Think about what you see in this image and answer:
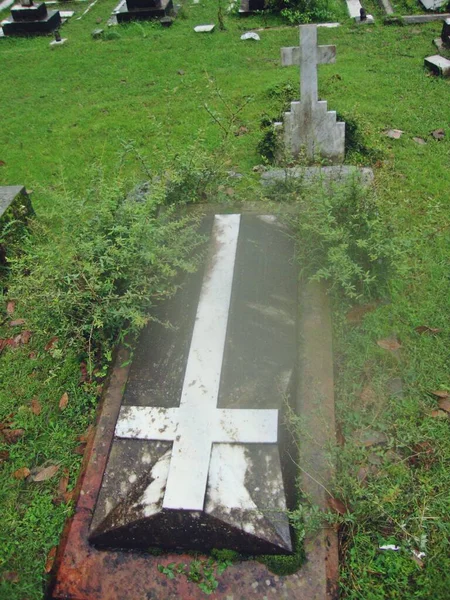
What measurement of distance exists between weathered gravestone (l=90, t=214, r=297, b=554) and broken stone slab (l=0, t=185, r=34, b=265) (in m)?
1.81

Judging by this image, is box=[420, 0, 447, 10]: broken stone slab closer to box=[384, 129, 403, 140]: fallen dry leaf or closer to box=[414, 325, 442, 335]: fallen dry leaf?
box=[384, 129, 403, 140]: fallen dry leaf

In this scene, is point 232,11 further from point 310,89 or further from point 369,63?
point 310,89

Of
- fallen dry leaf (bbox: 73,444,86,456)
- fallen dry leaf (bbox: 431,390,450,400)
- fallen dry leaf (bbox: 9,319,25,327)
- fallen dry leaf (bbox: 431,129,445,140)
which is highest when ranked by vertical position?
fallen dry leaf (bbox: 431,129,445,140)

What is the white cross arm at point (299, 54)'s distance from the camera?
436 cm

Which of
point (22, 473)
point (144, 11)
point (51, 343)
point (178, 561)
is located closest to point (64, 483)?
point (22, 473)

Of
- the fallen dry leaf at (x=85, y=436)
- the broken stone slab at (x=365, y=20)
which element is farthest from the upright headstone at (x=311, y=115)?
the broken stone slab at (x=365, y=20)

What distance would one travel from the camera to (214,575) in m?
2.26

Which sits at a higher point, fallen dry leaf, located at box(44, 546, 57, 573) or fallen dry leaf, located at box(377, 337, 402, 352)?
fallen dry leaf, located at box(377, 337, 402, 352)

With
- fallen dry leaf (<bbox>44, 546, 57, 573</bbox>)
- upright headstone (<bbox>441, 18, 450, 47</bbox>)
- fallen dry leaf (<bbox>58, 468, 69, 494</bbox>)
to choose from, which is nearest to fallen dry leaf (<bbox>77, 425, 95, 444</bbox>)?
fallen dry leaf (<bbox>58, 468, 69, 494</bbox>)

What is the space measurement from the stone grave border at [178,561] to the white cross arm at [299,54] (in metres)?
→ 2.95

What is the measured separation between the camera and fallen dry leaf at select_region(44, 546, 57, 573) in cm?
244

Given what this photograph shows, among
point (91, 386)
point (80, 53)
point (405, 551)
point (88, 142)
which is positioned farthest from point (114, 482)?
point (80, 53)

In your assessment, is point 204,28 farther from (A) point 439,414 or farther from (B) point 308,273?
(A) point 439,414

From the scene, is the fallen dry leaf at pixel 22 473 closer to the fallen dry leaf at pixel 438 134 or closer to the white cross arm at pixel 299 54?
the white cross arm at pixel 299 54
